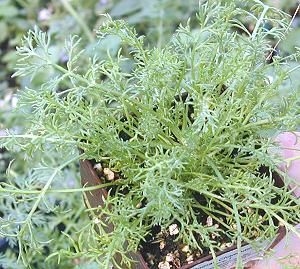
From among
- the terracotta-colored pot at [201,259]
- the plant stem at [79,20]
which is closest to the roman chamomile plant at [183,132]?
the terracotta-colored pot at [201,259]

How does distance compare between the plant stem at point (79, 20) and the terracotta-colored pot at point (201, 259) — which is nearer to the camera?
the terracotta-colored pot at point (201, 259)

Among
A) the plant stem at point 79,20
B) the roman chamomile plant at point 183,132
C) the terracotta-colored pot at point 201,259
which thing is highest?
the roman chamomile plant at point 183,132

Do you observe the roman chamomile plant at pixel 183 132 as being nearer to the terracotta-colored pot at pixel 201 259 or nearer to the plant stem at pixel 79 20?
the terracotta-colored pot at pixel 201 259

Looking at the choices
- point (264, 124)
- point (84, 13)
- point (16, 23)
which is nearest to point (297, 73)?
point (264, 124)

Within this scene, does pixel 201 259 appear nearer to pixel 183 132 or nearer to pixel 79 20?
pixel 183 132

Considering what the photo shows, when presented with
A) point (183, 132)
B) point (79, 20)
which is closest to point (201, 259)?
point (183, 132)

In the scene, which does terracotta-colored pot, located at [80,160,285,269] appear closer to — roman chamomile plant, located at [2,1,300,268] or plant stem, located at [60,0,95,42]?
roman chamomile plant, located at [2,1,300,268]
